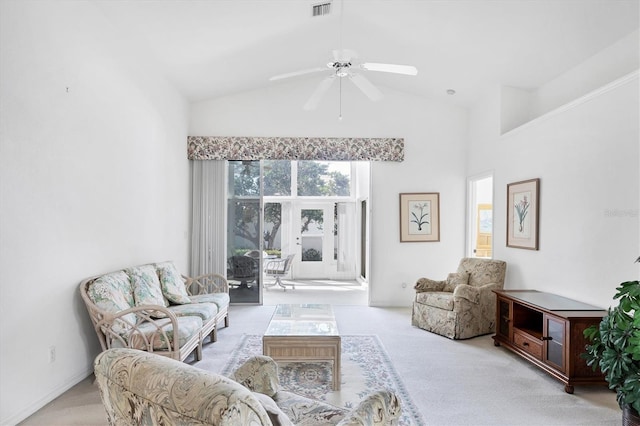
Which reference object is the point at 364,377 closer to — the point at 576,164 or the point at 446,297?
the point at 446,297

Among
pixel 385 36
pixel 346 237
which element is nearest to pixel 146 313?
pixel 385 36

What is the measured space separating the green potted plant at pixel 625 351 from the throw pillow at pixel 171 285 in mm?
3782

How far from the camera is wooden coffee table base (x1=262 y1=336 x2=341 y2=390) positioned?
3.14 m

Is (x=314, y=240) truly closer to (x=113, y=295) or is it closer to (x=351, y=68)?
(x=351, y=68)

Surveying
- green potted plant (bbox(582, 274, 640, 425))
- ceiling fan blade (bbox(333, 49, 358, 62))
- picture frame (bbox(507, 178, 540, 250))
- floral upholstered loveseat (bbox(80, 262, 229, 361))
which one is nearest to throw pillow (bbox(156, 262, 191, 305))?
floral upholstered loveseat (bbox(80, 262, 229, 361))

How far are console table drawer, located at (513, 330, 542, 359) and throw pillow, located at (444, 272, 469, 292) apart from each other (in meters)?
1.36

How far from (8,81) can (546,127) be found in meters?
4.78

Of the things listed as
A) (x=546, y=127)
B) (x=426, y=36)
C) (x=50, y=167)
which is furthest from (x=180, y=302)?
(x=546, y=127)

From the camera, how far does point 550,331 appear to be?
3.46m

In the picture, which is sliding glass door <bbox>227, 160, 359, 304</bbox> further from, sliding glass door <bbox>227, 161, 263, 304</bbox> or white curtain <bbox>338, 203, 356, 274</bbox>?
sliding glass door <bbox>227, 161, 263, 304</bbox>

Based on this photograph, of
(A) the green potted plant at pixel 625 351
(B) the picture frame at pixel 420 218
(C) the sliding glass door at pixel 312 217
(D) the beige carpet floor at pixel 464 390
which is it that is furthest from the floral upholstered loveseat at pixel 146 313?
(C) the sliding glass door at pixel 312 217

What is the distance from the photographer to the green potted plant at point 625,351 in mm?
2377

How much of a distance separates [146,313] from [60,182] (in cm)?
135

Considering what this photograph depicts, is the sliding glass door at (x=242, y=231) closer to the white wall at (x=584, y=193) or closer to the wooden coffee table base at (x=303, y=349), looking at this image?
the wooden coffee table base at (x=303, y=349)
